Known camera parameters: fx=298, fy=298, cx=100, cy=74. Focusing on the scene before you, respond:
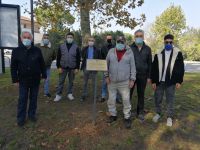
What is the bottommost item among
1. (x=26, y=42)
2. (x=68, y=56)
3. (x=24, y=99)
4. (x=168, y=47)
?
(x=24, y=99)

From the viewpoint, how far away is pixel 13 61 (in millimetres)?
6812

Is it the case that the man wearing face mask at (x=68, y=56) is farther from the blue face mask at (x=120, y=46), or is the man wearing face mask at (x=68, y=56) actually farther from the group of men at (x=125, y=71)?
the blue face mask at (x=120, y=46)

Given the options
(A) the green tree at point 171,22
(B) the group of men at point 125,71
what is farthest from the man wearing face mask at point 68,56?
(A) the green tree at point 171,22

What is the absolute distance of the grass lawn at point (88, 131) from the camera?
650 centimetres

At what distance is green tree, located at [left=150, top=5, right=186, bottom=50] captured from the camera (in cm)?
4331

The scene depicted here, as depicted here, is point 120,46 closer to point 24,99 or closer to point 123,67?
point 123,67

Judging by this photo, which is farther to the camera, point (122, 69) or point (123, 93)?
point (123, 93)

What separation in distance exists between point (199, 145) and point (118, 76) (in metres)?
2.35

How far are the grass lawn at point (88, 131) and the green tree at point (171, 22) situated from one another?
119 feet

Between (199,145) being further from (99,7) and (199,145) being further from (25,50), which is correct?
(99,7)

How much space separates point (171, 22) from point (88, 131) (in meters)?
39.1

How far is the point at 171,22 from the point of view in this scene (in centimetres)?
4341

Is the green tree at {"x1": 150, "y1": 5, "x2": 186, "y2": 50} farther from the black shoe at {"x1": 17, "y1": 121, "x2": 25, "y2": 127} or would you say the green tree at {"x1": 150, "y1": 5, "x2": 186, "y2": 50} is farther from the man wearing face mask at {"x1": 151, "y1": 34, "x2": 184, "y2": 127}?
the black shoe at {"x1": 17, "y1": 121, "x2": 25, "y2": 127}

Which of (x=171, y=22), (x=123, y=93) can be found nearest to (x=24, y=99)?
(x=123, y=93)
